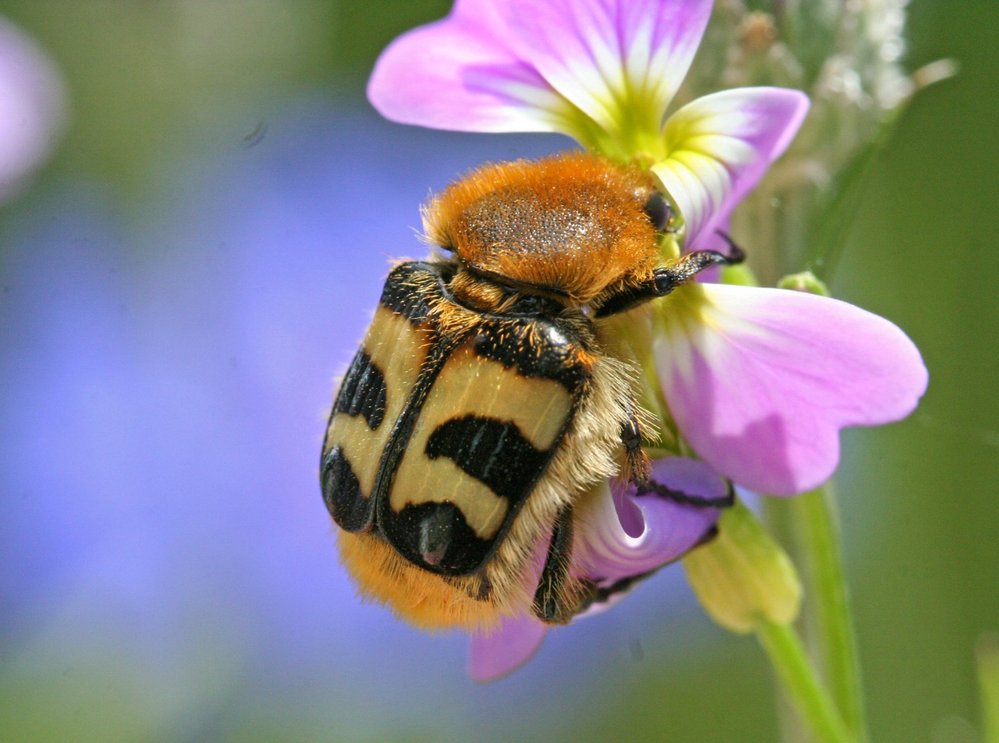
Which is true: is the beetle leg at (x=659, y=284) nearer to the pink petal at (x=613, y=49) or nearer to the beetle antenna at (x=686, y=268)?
the beetle antenna at (x=686, y=268)

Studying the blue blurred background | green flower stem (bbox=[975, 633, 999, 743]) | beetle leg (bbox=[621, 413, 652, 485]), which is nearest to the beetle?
beetle leg (bbox=[621, 413, 652, 485])

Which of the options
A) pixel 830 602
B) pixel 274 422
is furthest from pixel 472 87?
pixel 274 422

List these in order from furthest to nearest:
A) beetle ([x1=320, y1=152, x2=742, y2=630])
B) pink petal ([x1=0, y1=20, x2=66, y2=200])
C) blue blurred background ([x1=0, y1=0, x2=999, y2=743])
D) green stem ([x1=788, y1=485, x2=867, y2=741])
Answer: pink petal ([x1=0, y1=20, x2=66, y2=200]), blue blurred background ([x1=0, y1=0, x2=999, y2=743]), green stem ([x1=788, y1=485, x2=867, y2=741]), beetle ([x1=320, y1=152, x2=742, y2=630])

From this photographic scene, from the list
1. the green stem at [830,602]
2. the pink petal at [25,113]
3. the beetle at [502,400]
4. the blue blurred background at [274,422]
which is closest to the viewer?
the beetle at [502,400]

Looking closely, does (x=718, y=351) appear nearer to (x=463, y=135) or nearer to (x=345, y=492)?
(x=345, y=492)

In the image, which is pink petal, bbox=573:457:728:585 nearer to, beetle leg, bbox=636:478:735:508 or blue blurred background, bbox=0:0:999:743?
beetle leg, bbox=636:478:735:508

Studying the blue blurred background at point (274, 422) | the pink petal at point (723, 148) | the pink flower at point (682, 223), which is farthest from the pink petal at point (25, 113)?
the pink petal at point (723, 148)

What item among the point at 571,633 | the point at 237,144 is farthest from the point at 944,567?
the point at 237,144
